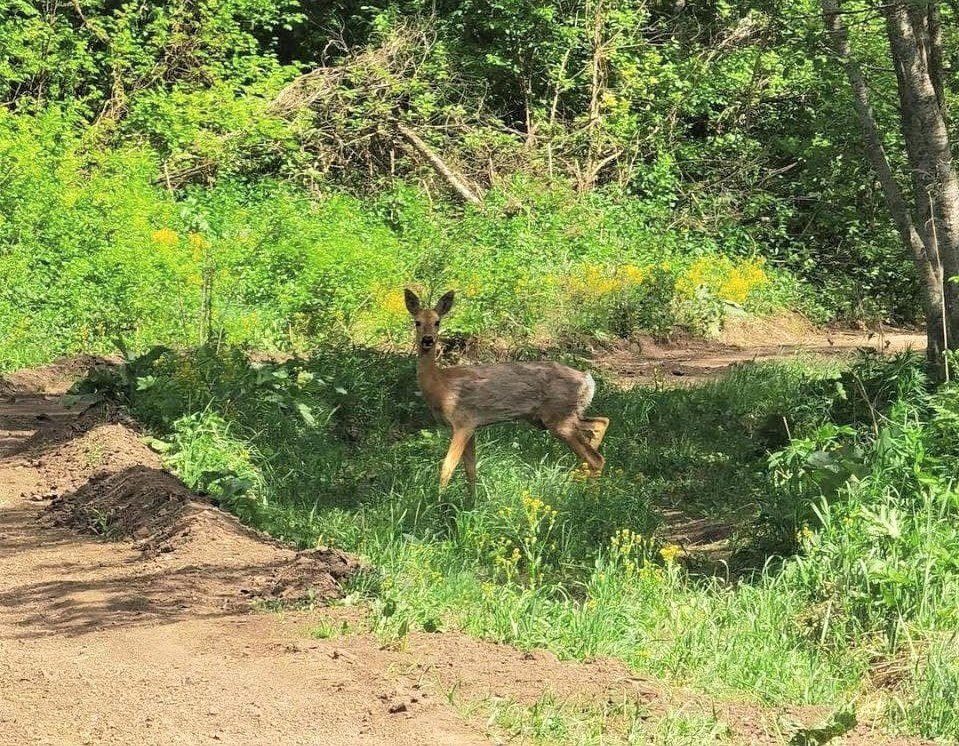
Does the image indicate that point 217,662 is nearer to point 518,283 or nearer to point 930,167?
point 930,167

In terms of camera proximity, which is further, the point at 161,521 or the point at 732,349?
the point at 732,349

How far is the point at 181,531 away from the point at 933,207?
6062 millimetres

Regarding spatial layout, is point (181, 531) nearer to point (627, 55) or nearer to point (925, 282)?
point (925, 282)

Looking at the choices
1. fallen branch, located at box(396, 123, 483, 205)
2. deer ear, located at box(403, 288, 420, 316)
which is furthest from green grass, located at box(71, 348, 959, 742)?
fallen branch, located at box(396, 123, 483, 205)

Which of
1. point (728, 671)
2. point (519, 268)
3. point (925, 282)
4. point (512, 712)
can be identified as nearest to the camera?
point (512, 712)

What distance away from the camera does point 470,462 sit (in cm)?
1002

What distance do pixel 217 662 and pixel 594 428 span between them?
531 cm

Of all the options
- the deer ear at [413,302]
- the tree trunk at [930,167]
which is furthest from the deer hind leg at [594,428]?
the tree trunk at [930,167]

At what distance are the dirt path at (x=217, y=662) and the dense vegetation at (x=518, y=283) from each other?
36 cm

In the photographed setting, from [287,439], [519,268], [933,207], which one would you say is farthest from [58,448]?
[519,268]

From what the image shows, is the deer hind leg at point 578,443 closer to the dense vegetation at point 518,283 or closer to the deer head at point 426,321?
the dense vegetation at point 518,283

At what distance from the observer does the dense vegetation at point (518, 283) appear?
7.07m

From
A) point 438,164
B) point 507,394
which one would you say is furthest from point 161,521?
point 438,164

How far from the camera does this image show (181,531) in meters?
8.22
